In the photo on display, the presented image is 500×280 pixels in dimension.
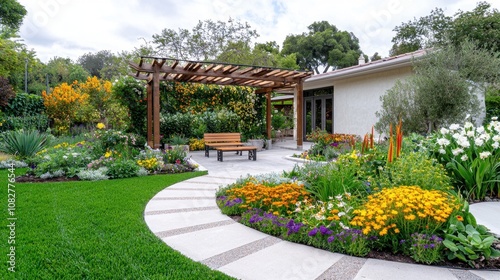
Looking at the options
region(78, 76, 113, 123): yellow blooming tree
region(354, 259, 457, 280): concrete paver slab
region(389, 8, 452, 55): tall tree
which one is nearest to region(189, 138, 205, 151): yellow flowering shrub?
region(78, 76, 113, 123): yellow blooming tree

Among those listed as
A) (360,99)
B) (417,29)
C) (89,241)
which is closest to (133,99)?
(360,99)

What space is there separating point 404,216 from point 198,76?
8.78 metres

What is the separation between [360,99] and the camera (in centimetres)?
1225

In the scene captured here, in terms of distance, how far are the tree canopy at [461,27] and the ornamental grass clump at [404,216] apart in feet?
37.1

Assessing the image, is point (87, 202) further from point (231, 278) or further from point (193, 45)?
point (193, 45)

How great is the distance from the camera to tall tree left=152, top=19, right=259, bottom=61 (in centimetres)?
2423

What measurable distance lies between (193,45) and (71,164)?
18938mm

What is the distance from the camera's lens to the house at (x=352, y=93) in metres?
10.7

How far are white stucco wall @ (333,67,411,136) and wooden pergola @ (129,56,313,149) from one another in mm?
2197

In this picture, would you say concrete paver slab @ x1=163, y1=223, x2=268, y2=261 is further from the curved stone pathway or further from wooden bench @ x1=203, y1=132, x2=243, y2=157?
wooden bench @ x1=203, y1=132, x2=243, y2=157

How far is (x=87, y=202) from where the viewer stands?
450 cm

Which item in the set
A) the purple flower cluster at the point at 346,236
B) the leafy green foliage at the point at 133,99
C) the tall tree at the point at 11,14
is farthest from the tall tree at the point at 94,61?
the purple flower cluster at the point at 346,236

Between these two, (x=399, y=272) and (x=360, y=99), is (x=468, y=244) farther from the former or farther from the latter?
(x=360, y=99)

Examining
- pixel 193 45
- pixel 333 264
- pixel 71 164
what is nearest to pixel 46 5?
pixel 71 164
